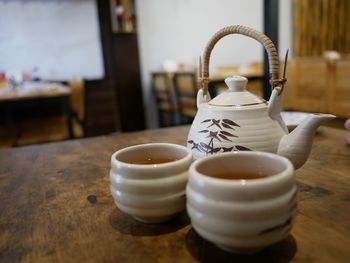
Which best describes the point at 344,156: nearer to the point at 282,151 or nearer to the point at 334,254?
the point at 282,151

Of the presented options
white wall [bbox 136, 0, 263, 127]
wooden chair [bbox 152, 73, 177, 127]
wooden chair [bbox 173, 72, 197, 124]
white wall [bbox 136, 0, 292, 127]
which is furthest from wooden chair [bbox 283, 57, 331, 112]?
wooden chair [bbox 152, 73, 177, 127]

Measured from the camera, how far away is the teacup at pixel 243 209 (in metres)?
0.35

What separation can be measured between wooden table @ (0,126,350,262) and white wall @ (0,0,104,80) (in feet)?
10.0

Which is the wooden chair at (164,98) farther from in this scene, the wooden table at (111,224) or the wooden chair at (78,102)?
the wooden table at (111,224)

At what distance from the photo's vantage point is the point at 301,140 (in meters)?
0.55

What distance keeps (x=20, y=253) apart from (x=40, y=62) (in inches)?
139

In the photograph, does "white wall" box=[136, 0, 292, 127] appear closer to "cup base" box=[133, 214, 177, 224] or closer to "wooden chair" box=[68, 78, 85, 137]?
"wooden chair" box=[68, 78, 85, 137]

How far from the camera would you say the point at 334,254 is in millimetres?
398

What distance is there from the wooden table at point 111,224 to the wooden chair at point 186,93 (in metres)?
2.14

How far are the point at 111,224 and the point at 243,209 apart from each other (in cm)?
25

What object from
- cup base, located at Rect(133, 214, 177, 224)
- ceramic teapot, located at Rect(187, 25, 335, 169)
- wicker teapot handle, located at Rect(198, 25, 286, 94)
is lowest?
cup base, located at Rect(133, 214, 177, 224)

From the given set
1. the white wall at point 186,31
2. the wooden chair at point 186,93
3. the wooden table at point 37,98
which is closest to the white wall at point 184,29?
the white wall at point 186,31

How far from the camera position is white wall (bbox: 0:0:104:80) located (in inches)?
135

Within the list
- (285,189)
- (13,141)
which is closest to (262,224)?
(285,189)
